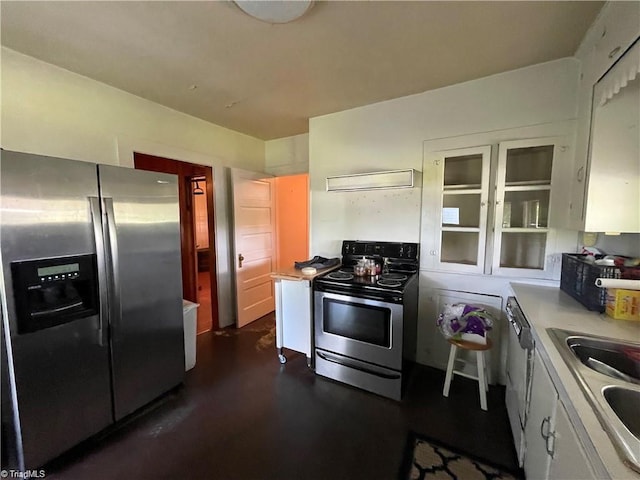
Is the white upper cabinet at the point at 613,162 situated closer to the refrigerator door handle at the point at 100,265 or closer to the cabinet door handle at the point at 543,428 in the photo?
the cabinet door handle at the point at 543,428

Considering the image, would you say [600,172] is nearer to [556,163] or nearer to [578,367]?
[556,163]

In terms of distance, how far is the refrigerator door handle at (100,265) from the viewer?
62.7 inches

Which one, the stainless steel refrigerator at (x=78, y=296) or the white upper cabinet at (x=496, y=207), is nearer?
the stainless steel refrigerator at (x=78, y=296)

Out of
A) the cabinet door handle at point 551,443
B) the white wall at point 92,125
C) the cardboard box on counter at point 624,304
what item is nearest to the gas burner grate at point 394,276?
the cardboard box on counter at point 624,304

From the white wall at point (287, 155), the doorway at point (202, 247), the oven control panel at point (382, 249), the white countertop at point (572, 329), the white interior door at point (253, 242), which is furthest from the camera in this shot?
the doorway at point (202, 247)

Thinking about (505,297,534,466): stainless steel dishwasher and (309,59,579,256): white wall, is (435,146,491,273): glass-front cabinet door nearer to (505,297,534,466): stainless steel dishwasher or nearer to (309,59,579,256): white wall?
(309,59,579,256): white wall

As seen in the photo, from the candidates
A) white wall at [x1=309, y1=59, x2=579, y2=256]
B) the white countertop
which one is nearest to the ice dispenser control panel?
white wall at [x1=309, y1=59, x2=579, y2=256]

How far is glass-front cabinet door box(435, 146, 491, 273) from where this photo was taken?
224 centimetres

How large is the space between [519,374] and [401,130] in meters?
2.06

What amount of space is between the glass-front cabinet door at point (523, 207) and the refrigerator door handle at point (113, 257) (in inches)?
106

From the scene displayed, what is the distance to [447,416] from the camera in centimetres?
191

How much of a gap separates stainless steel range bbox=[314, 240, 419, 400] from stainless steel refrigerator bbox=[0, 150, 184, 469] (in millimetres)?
1241

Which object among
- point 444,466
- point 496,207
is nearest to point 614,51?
point 496,207

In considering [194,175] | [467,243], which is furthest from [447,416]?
[194,175]
